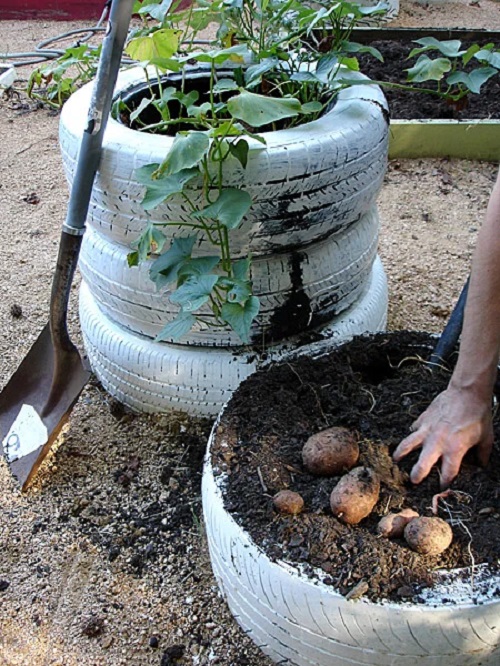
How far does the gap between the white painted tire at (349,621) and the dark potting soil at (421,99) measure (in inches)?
112

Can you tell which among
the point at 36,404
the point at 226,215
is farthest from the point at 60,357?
the point at 226,215

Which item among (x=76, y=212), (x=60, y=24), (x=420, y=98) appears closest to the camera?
(x=76, y=212)

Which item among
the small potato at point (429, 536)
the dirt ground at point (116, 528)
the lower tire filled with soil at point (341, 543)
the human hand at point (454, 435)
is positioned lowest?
the dirt ground at point (116, 528)

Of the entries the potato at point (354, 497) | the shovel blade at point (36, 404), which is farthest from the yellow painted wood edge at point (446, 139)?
the potato at point (354, 497)

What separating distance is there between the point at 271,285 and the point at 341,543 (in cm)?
72

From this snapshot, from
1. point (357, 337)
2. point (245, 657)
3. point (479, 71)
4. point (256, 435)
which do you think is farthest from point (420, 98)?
point (245, 657)

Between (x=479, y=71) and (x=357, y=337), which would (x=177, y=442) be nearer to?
(x=357, y=337)

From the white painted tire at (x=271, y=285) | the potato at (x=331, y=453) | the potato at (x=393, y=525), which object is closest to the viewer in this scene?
the potato at (x=393, y=525)

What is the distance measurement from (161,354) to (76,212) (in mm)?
449

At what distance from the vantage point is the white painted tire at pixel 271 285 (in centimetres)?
187

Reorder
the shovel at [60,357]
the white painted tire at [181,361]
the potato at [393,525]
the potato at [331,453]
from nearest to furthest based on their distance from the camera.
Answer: the potato at [393,525] → the potato at [331,453] → the shovel at [60,357] → the white painted tire at [181,361]

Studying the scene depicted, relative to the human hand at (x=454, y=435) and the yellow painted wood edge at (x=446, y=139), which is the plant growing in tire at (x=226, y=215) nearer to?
the human hand at (x=454, y=435)

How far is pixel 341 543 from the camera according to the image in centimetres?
136

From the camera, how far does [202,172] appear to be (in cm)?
162
